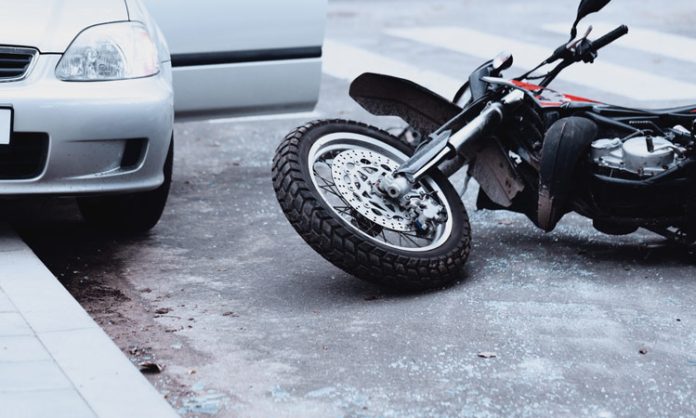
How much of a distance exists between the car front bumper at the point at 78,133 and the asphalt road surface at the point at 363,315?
41 centimetres

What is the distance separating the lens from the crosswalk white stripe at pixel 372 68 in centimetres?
948

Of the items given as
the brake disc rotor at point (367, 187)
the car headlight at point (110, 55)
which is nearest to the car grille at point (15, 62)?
the car headlight at point (110, 55)

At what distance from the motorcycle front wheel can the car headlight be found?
741 millimetres

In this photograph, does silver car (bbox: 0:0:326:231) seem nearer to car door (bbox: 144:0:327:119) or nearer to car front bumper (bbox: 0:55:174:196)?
car front bumper (bbox: 0:55:174:196)

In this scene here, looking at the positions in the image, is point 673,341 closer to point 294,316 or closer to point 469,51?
point 294,316

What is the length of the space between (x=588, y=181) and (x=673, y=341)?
0.94 metres

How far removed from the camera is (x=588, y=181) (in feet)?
16.8

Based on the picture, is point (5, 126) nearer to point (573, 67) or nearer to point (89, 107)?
point (89, 107)

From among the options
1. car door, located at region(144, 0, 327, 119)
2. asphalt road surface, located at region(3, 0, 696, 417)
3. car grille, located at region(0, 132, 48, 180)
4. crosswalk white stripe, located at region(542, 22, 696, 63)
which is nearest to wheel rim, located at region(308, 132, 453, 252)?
asphalt road surface, located at region(3, 0, 696, 417)

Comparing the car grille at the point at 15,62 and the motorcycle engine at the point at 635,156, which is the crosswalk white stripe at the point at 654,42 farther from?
the car grille at the point at 15,62

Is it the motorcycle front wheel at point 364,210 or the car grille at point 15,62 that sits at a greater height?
the car grille at point 15,62

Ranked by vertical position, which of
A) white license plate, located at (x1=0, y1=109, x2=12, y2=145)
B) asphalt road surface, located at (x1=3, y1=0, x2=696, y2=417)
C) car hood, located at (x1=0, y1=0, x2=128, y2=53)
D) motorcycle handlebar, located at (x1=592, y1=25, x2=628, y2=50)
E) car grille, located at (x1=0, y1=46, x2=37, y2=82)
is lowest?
asphalt road surface, located at (x1=3, y1=0, x2=696, y2=417)

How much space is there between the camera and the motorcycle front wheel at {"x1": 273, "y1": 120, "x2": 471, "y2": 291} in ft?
15.5

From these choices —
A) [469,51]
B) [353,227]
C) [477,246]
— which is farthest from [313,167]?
[469,51]
